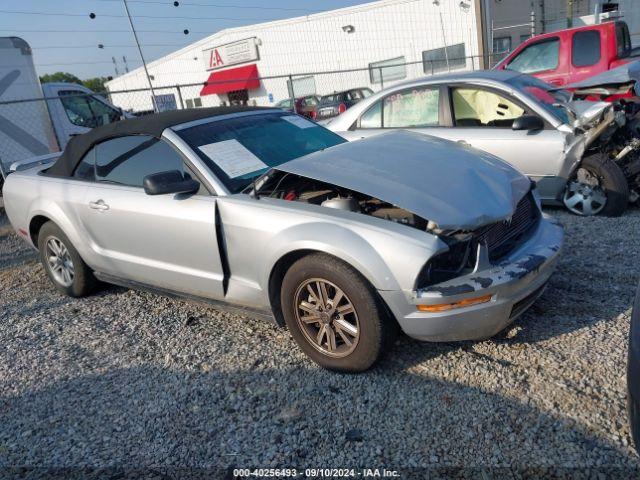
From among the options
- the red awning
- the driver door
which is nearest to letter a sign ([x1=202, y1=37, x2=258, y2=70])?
the red awning

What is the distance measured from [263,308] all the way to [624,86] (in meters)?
4.54

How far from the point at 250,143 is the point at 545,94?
11.8ft

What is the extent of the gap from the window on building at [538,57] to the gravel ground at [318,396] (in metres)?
6.08

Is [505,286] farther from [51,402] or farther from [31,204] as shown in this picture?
[31,204]

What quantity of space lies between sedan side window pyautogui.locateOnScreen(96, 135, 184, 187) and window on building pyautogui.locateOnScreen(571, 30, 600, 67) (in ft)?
25.4

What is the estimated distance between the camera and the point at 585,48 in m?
8.59

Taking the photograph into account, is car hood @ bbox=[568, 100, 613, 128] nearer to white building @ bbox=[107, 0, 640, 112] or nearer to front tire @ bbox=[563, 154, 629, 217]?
front tire @ bbox=[563, 154, 629, 217]

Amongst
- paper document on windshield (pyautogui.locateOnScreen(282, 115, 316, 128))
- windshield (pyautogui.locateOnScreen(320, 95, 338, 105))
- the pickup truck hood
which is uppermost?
paper document on windshield (pyautogui.locateOnScreen(282, 115, 316, 128))

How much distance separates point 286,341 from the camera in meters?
3.44

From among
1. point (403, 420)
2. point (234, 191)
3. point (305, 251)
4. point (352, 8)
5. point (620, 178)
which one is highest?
point (352, 8)

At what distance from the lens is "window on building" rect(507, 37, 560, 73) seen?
8859 mm

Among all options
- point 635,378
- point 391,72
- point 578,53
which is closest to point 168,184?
point 635,378

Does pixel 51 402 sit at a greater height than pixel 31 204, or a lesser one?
lesser

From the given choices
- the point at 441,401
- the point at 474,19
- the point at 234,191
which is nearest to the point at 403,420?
the point at 441,401
